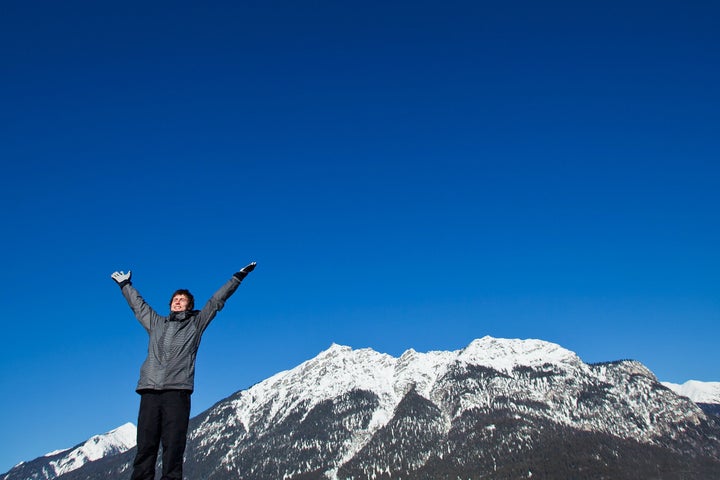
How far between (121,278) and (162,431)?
2.83 m

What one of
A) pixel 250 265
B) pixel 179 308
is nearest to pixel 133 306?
pixel 179 308

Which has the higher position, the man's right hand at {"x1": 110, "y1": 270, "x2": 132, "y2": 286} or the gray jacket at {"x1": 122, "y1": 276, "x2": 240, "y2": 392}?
the man's right hand at {"x1": 110, "y1": 270, "x2": 132, "y2": 286}

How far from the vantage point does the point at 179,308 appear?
9.02 m

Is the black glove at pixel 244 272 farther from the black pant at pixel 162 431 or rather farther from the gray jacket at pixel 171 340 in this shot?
the black pant at pixel 162 431

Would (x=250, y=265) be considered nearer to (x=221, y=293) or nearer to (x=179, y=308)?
(x=221, y=293)

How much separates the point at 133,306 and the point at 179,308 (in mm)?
865

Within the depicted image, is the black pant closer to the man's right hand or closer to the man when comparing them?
the man

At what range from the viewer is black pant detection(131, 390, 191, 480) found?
781cm

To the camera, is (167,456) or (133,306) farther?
(133,306)

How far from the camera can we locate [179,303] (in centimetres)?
905

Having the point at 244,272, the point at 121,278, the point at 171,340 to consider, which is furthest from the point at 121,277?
the point at 244,272

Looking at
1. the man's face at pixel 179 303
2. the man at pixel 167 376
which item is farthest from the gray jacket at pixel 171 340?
the man's face at pixel 179 303

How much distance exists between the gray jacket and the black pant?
18cm

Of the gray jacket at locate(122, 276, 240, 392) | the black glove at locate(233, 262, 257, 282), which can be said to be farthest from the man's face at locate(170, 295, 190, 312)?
the black glove at locate(233, 262, 257, 282)
